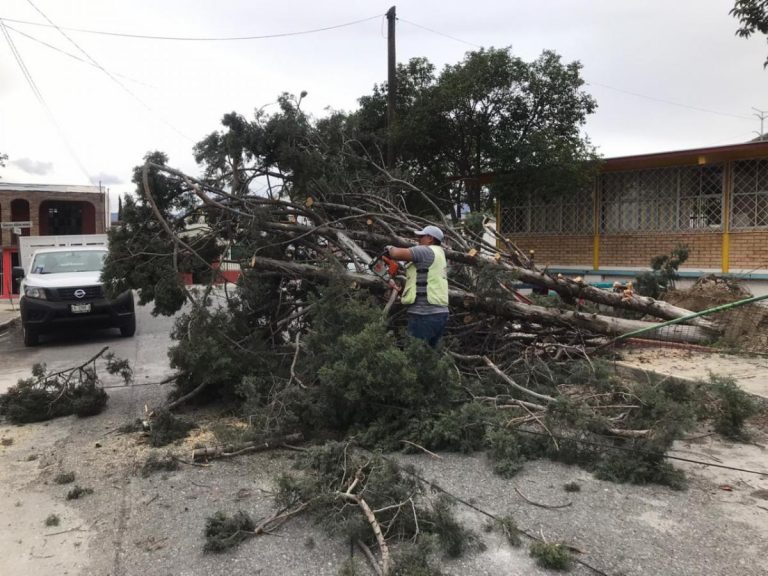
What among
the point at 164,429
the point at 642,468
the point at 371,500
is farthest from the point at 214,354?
the point at 642,468

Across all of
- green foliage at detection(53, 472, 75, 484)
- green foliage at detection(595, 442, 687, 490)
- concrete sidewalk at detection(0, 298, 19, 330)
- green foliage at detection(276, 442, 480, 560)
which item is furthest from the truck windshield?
green foliage at detection(595, 442, 687, 490)

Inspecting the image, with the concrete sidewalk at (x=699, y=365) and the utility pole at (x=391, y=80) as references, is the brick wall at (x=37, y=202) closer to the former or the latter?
the utility pole at (x=391, y=80)

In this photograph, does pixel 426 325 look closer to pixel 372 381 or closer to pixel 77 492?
pixel 372 381

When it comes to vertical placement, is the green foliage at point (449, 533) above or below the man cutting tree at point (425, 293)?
below

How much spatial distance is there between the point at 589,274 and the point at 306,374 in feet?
32.6

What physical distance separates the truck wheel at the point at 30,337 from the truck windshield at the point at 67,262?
1.28m

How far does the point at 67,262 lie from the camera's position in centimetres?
1178

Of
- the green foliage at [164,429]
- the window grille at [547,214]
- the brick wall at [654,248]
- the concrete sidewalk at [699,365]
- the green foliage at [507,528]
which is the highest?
the window grille at [547,214]

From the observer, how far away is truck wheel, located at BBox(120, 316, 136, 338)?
11.5 metres

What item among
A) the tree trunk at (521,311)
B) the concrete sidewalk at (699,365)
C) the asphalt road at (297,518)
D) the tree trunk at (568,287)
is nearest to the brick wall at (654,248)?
the concrete sidewalk at (699,365)

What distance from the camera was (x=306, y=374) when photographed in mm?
5711

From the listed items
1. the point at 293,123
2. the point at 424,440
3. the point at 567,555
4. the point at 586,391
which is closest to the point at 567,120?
the point at 293,123

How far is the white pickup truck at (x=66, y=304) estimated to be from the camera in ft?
34.3

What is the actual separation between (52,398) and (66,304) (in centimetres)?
501
